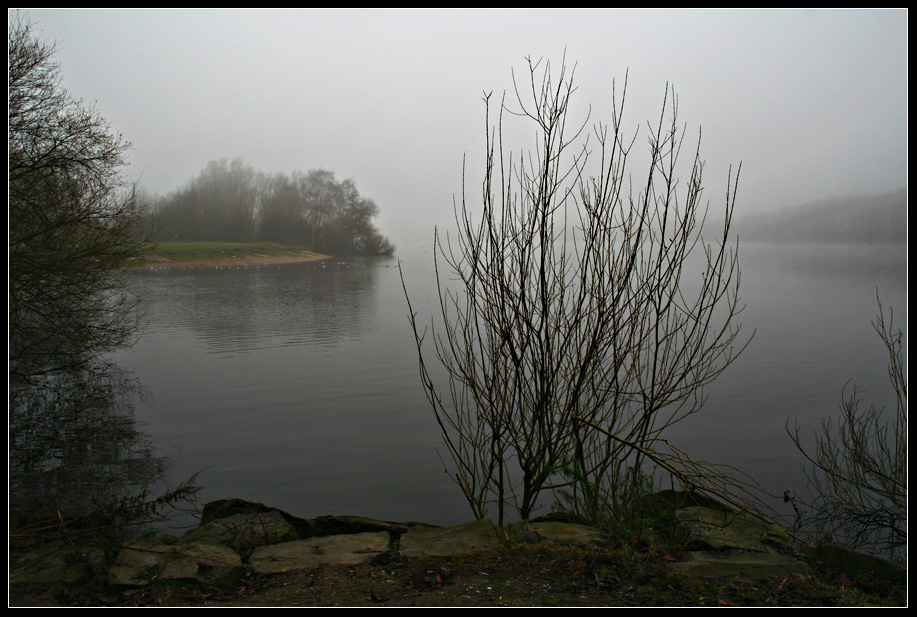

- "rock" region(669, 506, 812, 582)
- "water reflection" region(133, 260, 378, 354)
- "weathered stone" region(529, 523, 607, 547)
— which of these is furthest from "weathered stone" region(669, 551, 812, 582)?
"water reflection" region(133, 260, 378, 354)

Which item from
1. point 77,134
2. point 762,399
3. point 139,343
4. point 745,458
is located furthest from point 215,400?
point 762,399

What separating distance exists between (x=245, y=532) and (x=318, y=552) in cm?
76

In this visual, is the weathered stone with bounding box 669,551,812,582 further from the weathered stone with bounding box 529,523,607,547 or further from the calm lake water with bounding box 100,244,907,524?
the calm lake water with bounding box 100,244,907,524

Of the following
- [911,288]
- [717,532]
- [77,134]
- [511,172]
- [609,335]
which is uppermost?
[77,134]

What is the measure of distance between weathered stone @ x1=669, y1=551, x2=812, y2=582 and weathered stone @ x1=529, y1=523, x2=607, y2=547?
1.59 feet

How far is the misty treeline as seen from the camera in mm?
25703

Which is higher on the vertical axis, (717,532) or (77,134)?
(77,134)

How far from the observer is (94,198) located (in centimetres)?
885

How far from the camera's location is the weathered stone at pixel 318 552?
127 inches

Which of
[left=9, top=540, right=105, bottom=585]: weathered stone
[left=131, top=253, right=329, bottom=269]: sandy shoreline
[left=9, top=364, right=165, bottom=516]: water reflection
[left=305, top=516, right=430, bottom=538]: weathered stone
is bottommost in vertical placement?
[left=9, top=364, right=165, bottom=516]: water reflection

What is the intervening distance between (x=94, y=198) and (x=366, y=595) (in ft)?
27.7

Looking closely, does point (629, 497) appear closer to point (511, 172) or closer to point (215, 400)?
point (511, 172)

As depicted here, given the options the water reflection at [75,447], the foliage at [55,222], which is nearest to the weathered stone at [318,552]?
the water reflection at [75,447]

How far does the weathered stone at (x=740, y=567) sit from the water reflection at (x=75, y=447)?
3.73 metres
